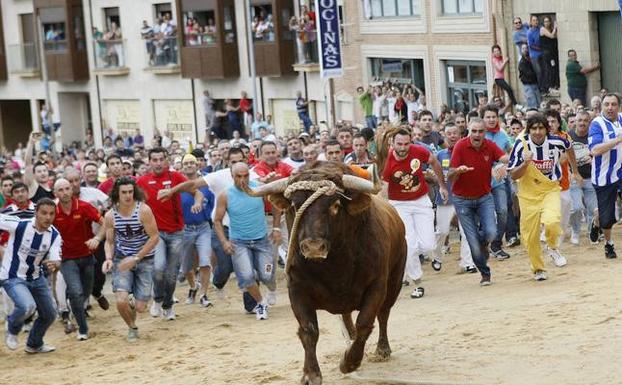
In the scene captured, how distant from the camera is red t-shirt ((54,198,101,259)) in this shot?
1503 cm

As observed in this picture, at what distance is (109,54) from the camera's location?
47.3 metres

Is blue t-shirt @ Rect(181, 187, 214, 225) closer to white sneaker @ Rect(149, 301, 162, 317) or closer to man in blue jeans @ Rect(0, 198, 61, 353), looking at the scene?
white sneaker @ Rect(149, 301, 162, 317)

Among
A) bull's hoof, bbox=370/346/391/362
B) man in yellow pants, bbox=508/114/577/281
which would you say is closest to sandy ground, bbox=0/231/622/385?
bull's hoof, bbox=370/346/391/362

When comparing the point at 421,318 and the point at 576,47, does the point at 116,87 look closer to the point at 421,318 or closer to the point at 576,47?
the point at 576,47

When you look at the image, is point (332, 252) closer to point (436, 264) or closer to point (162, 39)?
point (436, 264)

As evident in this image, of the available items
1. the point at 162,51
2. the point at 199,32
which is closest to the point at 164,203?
the point at 199,32

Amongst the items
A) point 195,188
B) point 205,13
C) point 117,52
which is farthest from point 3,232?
point 117,52

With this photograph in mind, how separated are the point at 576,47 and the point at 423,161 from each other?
14.3 meters

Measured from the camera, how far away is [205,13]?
43.0 metres

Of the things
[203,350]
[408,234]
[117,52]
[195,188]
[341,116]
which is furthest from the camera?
[117,52]

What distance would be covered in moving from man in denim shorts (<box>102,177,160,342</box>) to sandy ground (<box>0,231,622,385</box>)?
0.61 m

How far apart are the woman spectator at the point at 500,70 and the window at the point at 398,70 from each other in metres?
4.80

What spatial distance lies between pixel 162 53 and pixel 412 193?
30892 millimetres

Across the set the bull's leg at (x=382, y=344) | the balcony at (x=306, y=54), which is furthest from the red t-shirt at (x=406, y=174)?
the balcony at (x=306, y=54)
